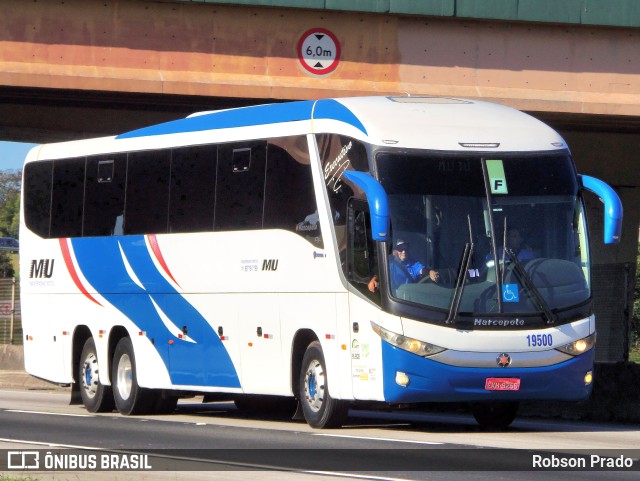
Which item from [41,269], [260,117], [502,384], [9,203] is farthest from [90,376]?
[9,203]

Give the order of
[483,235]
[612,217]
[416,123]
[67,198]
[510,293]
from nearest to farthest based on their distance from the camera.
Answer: [510,293] < [483,235] < [612,217] < [416,123] < [67,198]

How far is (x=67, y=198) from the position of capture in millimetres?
23109

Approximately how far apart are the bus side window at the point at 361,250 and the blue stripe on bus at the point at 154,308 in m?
3.19

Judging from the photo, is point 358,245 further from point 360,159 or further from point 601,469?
point 601,469

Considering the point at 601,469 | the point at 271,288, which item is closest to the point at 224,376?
the point at 271,288

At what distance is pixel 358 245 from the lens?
16.8m

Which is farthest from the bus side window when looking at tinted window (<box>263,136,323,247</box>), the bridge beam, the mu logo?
the bridge beam

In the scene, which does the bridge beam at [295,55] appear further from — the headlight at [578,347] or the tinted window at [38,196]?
the headlight at [578,347]

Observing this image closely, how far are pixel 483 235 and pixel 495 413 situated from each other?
2644 millimetres

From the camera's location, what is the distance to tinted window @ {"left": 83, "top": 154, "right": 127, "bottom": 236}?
2191 centimetres

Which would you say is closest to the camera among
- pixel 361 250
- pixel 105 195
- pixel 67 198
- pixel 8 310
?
pixel 361 250

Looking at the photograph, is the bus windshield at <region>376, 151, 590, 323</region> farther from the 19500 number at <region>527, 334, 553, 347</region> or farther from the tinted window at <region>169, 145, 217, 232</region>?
the tinted window at <region>169, 145, 217, 232</region>

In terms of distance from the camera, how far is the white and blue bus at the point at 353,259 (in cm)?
1634

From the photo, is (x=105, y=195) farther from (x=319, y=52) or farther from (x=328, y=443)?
(x=328, y=443)
